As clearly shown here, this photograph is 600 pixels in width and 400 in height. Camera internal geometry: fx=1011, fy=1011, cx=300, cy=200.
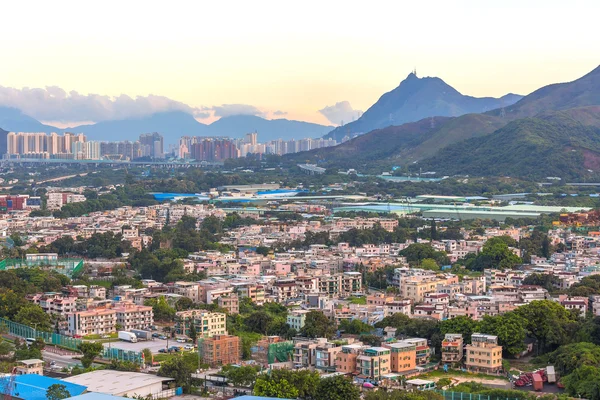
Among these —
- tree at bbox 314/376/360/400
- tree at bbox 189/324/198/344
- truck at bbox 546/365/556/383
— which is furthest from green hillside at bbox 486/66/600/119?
tree at bbox 314/376/360/400

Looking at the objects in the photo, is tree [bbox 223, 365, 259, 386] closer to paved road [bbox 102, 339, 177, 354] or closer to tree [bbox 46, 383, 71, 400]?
tree [bbox 46, 383, 71, 400]

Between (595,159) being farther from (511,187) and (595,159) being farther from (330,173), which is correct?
(330,173)

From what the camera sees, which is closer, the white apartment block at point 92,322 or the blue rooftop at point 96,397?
the blue rooftop at point 96,397

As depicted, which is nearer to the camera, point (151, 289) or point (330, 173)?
point (151, 289)

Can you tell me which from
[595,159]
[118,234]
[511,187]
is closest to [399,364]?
[118,234]

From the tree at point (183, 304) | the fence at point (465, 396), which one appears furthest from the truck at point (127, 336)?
the fence at point (465, 396)

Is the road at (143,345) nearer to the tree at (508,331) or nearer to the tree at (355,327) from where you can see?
the tree at (355,327)
